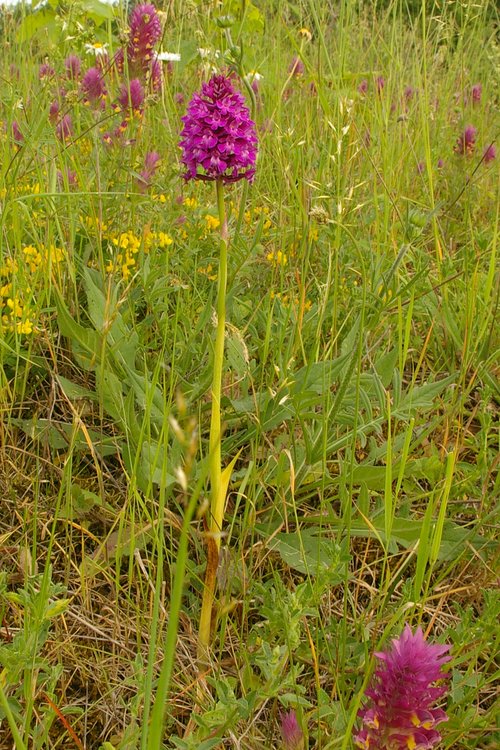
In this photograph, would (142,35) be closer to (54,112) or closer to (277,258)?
(54,112)

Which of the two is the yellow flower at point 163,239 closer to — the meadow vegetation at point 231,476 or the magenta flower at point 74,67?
the meadow vegetation at point 231,476

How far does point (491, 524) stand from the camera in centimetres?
140

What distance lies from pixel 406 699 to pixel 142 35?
2.11 meters

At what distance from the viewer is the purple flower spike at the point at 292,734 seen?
A: 973mm

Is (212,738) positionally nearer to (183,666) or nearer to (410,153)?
(183,666)

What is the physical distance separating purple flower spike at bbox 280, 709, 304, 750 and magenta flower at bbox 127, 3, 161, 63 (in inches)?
80.0

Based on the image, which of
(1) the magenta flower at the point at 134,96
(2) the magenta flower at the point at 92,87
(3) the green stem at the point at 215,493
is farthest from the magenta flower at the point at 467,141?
(3) the green stem at the point at 215,493

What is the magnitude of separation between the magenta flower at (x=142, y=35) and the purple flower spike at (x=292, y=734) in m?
2.03

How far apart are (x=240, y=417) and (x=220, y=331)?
37cm

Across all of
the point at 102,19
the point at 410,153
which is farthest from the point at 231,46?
the point at 102,19

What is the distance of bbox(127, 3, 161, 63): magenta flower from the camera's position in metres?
2.29

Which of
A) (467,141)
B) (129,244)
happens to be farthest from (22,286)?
(467,141)

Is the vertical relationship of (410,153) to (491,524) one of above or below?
above

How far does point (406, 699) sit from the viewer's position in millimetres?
902
